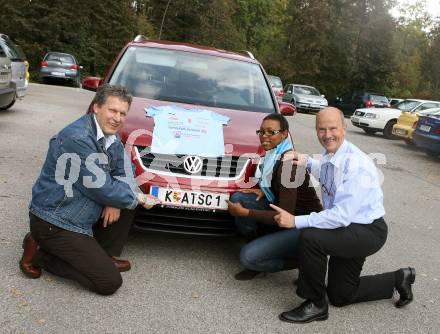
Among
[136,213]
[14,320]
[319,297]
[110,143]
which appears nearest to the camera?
[14,320]

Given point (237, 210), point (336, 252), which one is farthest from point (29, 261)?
point (336, 252)

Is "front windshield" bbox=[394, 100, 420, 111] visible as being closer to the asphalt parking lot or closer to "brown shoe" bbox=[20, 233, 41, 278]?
the asphalt parking lot

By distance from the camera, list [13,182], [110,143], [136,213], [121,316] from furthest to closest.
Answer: [13,182], [136,213], [110,143], [121,316]

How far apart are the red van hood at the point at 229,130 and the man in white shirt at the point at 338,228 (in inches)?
29.7

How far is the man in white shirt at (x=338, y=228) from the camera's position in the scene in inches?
136

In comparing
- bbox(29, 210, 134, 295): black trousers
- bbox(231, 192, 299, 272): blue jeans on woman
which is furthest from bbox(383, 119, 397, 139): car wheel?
bbox(29, 210, 134, 295): black trousers

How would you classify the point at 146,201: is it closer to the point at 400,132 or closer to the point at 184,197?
the point at 184,197

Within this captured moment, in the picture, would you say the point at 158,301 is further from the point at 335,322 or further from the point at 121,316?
the point at 335,322

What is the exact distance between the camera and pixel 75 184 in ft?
11.6

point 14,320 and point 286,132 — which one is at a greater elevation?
point 286,132

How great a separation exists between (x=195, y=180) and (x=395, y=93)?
47551mm

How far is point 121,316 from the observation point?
10.7 ft

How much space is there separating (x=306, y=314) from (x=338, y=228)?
1.97 ft

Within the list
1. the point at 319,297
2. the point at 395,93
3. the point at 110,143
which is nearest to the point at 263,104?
the point at 110,143
